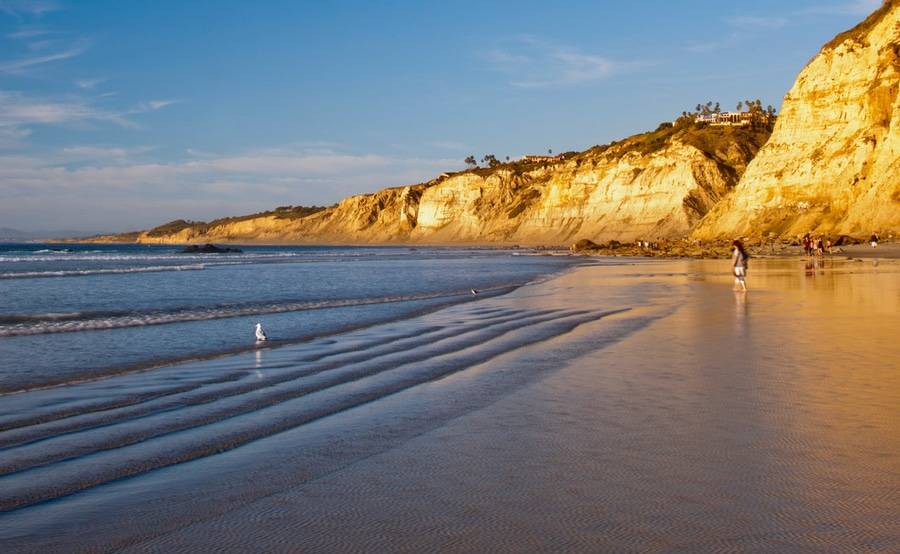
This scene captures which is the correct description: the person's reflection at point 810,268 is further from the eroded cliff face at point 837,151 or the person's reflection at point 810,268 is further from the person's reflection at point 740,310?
the eroded cliff face at point 837,151

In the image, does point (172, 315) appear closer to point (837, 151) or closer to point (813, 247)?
point (813, 247)

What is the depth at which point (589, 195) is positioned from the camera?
119000 mm

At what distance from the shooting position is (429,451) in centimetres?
633

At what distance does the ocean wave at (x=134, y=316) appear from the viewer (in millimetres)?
17094

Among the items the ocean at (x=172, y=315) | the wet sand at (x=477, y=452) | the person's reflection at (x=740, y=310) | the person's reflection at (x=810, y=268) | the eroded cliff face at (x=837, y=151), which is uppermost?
the eroded cliff face at (x=837, y=151)

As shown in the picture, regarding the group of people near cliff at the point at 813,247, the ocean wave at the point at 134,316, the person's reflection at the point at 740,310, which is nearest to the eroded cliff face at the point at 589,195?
the group of people near cliff at the point at 813,247

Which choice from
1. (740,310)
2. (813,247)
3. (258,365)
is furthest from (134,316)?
(813,247)

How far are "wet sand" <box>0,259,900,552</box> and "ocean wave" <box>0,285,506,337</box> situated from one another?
274 inches

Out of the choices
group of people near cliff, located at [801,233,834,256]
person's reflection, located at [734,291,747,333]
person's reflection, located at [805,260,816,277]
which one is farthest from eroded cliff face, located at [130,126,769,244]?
person's reflection, located at [734,291,747,333]

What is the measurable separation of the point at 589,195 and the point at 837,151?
58.7 m

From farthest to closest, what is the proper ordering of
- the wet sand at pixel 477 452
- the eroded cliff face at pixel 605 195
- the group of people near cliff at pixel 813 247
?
the eroded cliff face at pixel 605 195
the group of people near cliff at pixel 813 247
the wet sand at pixel 477 452

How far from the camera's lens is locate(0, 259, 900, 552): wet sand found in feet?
14.7

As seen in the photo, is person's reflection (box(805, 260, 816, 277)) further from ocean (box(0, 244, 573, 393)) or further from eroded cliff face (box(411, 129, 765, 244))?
eroded cliff face (box(411, 129, 765, 244))

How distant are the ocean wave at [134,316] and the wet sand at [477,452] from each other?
696cm
